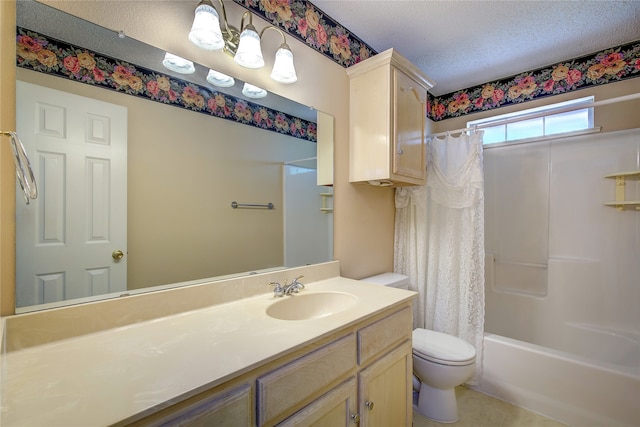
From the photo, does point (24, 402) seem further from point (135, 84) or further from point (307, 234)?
point (307, 234)

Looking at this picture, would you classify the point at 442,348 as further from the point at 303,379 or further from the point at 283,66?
the point at 283,66

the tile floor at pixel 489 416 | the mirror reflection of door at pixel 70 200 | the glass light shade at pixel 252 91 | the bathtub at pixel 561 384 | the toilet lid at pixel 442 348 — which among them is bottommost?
the tile floor at pixel 489 416

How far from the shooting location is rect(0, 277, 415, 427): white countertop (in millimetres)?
531

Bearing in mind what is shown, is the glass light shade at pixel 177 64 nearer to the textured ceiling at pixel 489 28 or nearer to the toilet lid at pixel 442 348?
the textured ceiling at pixel 489 28

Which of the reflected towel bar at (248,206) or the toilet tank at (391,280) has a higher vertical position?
the reflected towel bar at (248,206)

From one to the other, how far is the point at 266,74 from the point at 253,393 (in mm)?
1359

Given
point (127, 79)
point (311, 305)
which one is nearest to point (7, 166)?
point (127, 79)

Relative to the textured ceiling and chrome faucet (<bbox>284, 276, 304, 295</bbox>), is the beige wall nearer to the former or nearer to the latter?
chrome faucet (<bbox>284, 276, 304, 295</bbox>)

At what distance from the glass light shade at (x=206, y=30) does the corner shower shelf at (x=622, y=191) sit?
267 centimetres

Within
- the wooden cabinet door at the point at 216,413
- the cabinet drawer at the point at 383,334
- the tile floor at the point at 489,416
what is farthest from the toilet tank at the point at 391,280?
the wooden cabinet door at the point at 216,413

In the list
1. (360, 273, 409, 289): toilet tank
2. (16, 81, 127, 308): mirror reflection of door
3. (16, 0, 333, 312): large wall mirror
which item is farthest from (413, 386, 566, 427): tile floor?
(16, 81, 127, 308): mirror reflection of door

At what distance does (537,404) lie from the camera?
5.59 feet

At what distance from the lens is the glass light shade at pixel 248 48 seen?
1.22 metres

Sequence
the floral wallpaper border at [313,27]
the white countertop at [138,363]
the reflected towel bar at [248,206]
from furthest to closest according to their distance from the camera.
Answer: the floral wallpaper border at [313,27], the reflected towel bar at [248,206], the white countertop at [138,363]
